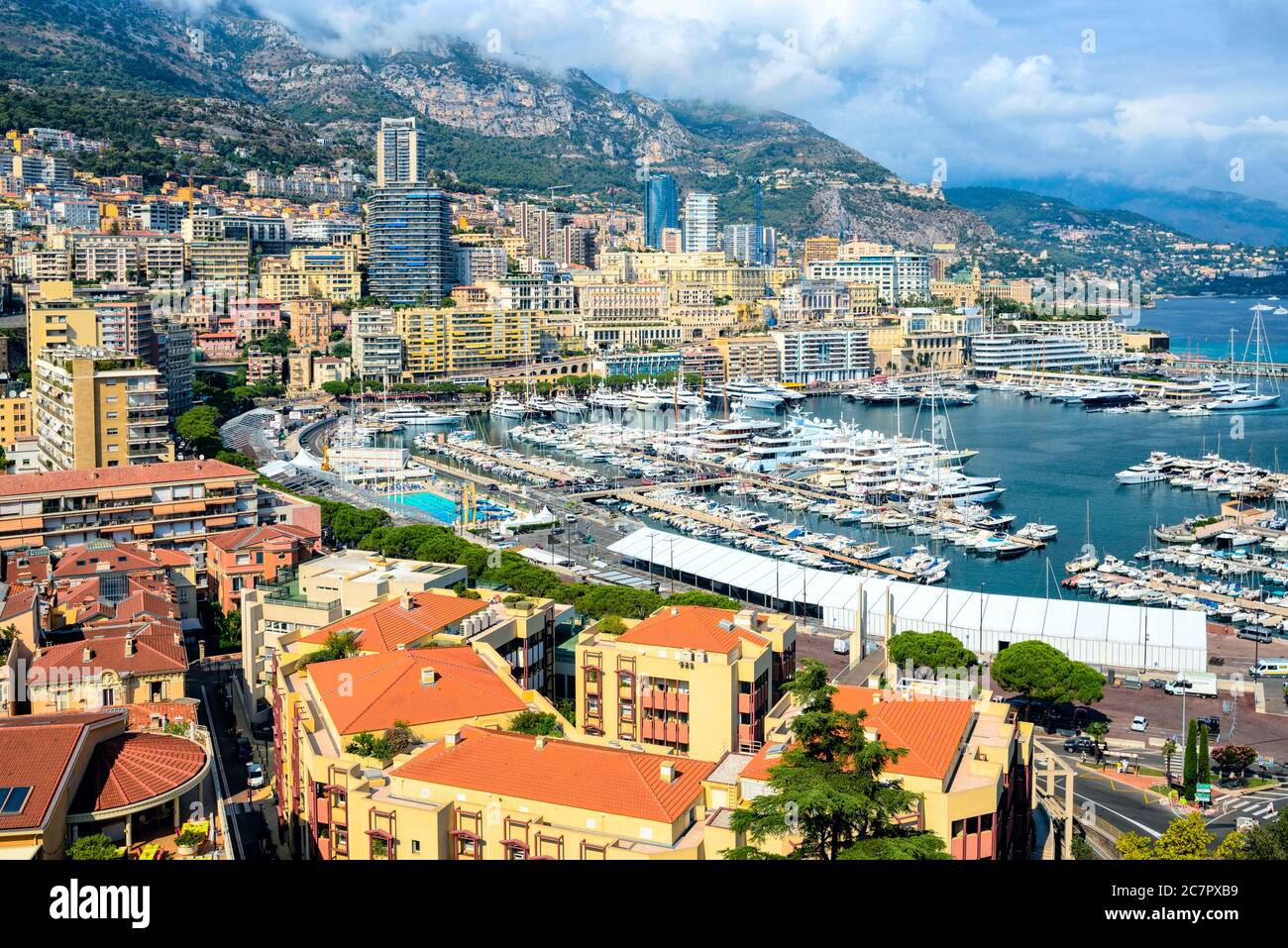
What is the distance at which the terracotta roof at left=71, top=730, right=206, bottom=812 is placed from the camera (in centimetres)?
743

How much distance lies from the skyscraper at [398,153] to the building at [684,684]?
66762mm

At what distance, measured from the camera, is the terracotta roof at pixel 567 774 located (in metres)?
7.82

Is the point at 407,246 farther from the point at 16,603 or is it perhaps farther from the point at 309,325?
the point at 16,603

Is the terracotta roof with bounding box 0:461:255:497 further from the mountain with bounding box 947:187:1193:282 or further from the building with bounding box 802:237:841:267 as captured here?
the mountain with bounding box 947:187:1193:282

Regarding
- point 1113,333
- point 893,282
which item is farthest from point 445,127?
point 1113,333

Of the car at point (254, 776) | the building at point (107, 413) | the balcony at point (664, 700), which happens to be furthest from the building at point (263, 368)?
the balcony at point (664, 700)

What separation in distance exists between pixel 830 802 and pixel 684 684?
18.2ft

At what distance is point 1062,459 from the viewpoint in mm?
39188

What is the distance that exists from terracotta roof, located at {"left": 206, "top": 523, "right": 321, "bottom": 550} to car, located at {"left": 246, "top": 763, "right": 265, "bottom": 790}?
5.97 m

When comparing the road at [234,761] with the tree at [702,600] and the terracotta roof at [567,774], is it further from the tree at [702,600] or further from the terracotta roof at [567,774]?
the tree at [702,600]

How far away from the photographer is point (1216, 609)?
21219 mm

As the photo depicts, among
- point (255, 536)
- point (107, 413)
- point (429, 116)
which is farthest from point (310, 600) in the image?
point (429, 116)

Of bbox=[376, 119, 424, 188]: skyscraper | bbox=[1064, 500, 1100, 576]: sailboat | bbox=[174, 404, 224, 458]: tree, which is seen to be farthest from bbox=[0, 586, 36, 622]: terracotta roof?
bbox=[376, 119, 424, 188]: skyscraper
